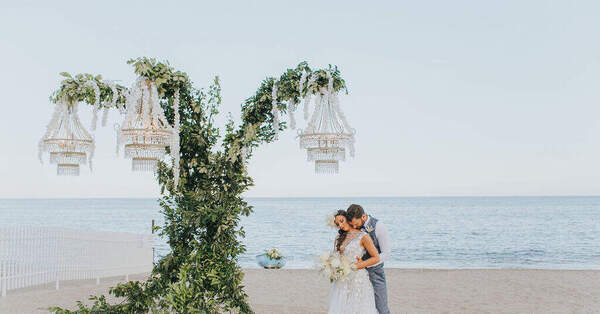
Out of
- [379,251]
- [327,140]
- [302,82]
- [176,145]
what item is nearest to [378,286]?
[379,251]

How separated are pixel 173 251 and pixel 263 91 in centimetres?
248

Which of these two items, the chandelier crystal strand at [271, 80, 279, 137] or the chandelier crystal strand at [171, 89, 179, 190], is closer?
the chandelier crystal strand at [171, 89, 179, 190]

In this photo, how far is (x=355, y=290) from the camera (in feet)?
18.7

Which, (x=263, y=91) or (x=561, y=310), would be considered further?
(x=561, y=310)

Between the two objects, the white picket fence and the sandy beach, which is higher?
the white picket fence

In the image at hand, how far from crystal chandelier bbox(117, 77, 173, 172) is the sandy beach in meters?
4.15

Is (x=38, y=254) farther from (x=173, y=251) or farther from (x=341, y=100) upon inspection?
(x=341, y=100)

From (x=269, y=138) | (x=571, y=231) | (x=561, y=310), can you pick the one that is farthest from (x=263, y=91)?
(x=571, y=231)

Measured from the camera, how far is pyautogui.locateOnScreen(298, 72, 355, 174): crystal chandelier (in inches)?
223

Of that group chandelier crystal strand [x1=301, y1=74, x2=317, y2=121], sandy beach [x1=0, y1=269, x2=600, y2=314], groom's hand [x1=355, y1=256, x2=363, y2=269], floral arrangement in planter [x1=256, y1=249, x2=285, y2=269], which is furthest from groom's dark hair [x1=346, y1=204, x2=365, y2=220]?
floral arrangement in planter [x1=256, y1=249, x2=285, y2=269]

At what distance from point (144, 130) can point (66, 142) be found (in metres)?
1.13

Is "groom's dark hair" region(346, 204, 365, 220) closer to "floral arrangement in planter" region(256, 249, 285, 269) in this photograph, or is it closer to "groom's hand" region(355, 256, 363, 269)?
"groom's hand" region(355, 256, 363, 269)

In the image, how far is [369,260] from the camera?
5441 millimetres

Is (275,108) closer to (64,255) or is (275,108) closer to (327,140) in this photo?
(327,140)
